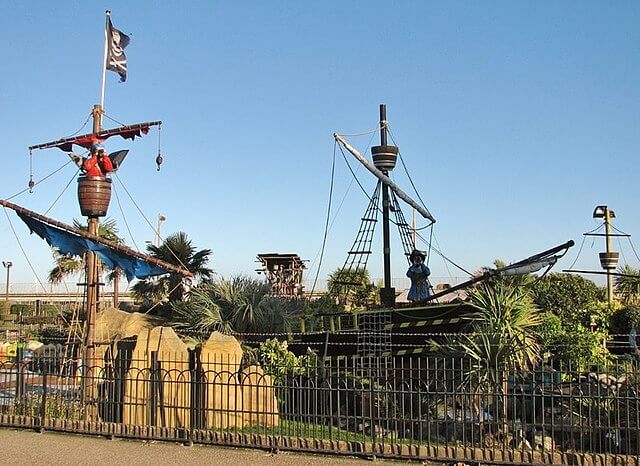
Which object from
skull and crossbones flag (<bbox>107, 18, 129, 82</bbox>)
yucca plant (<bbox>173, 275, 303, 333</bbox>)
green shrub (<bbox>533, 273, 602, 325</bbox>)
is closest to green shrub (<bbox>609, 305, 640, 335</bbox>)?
green shrub (<bbox>533, 273, 602, 325</bbox>)

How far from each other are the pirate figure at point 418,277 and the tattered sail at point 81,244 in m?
6.94

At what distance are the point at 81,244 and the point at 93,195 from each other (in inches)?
53.7

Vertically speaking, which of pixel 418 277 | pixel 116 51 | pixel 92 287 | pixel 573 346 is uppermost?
pixel 116 51

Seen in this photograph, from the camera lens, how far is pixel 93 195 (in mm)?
12867

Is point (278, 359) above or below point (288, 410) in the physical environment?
above

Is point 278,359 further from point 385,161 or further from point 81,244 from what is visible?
point 385,161

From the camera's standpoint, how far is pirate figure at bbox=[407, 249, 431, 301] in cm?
1884

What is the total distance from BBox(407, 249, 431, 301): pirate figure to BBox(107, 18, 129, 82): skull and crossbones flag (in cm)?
899

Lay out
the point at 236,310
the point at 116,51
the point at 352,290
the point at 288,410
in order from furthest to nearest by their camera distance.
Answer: the point at 352,290
the point at 236,310
the point at 116,51
the point at 288,410

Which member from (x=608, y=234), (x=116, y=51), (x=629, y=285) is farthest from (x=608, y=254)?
(x=116, y=51)

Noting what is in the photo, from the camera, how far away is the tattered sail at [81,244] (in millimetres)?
13524

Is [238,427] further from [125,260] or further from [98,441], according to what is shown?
[125,260]

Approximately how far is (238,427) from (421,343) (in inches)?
310

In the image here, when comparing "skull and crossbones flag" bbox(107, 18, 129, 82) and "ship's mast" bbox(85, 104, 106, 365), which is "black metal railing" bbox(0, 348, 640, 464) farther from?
"skull and crossbones flag" bbox(107, 18, 129, 82)
